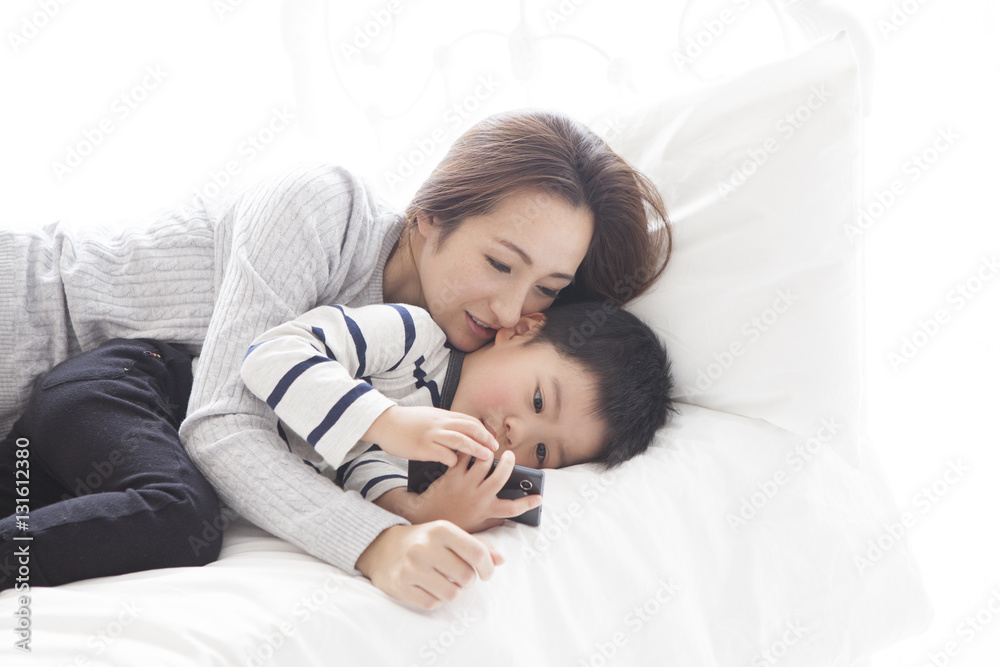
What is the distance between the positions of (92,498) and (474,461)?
0.45m

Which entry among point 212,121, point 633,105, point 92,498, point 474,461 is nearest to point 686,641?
point 474,461

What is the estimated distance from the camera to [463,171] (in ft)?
4.27

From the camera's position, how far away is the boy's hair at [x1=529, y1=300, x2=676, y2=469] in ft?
3.81

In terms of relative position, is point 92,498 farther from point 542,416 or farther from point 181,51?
point 181,51
